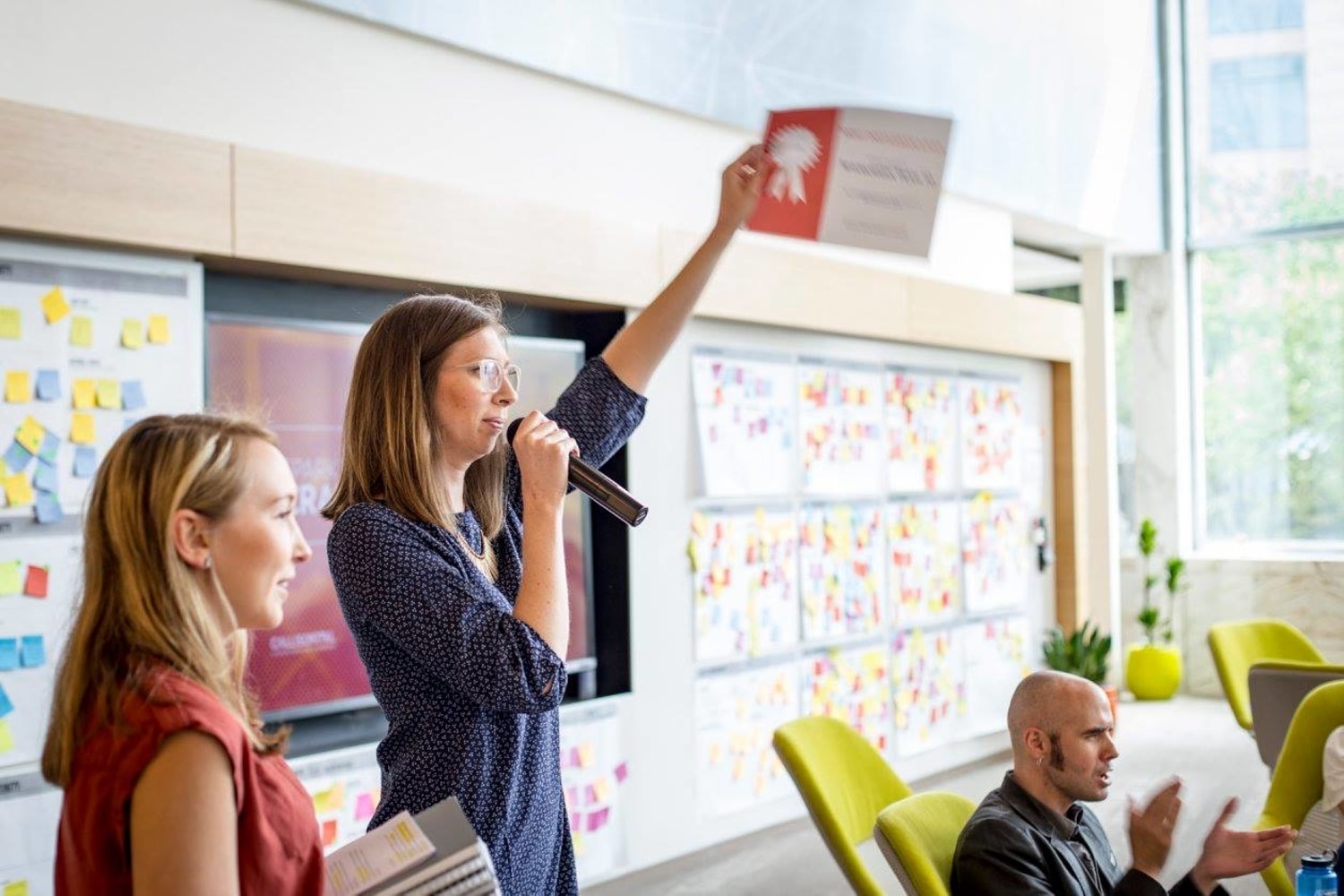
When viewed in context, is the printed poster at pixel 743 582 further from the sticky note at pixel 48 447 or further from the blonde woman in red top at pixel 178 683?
the blonde woman in red top at pixel 178 683

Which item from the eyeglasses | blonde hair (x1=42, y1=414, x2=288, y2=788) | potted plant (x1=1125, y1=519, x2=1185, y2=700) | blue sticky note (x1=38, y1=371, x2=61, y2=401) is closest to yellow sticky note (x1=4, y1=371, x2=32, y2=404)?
blue sticky note (x1=38, y1=371, x2=61, y2=401)

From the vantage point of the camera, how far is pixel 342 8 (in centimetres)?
373

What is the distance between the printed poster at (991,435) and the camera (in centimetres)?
668

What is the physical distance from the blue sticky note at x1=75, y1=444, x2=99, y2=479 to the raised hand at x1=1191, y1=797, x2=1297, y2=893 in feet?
8.00

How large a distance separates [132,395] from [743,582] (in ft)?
8.41

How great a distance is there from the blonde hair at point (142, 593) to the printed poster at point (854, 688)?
4.43 metres

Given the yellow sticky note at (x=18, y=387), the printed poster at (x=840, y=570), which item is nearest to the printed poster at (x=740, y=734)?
the printed poster at (x=840, y=570)

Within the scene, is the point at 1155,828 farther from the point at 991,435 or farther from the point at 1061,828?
the point at 991,435

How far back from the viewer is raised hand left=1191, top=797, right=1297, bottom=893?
7.22 feet

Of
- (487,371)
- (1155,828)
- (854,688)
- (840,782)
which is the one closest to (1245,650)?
(854,688)

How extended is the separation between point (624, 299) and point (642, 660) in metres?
1.23

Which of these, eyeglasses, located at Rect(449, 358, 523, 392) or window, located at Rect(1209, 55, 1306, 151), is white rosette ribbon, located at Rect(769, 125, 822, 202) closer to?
eyeglasses, located at Rect(449, 358, 523, 392)

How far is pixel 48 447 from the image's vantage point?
3047 mm

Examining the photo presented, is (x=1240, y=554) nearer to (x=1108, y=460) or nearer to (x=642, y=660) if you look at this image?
(x=1108, y=460)
